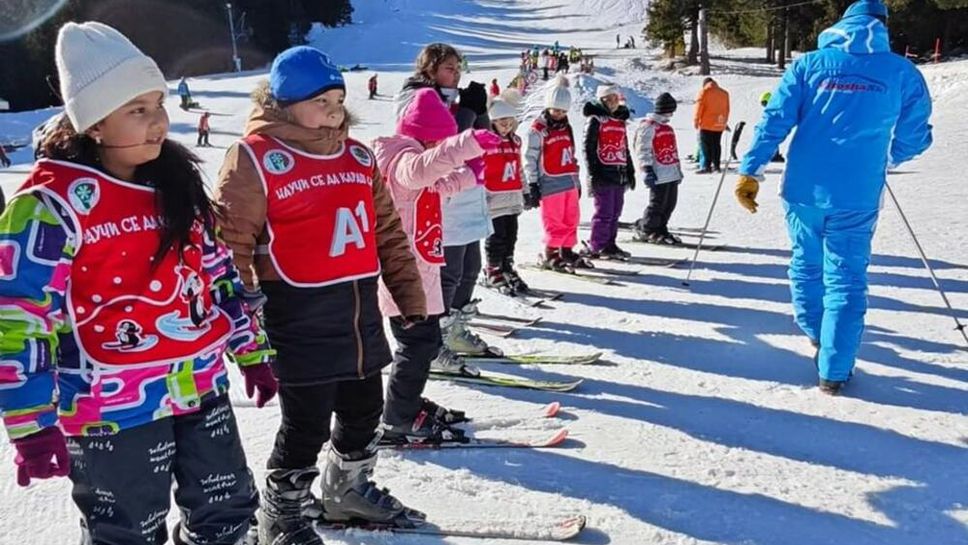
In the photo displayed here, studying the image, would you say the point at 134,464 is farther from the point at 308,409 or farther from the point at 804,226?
the point at 804,226

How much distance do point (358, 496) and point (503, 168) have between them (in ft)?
12.7

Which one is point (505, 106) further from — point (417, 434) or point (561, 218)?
point (417, 434)

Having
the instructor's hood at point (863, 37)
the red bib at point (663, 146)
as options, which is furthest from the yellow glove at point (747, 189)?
the red bib at point (663, 146)

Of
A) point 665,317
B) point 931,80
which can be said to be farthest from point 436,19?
point 665,317

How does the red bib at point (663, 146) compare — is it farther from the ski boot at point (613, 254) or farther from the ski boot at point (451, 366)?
the ski boot at point (451, 366)

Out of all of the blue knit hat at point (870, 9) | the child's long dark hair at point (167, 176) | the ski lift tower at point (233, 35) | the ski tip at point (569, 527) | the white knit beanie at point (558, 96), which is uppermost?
the ski lift tower at point (233, 35)

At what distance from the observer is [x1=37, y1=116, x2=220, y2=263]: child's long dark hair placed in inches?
82.4

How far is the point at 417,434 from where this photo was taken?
12.7 feet

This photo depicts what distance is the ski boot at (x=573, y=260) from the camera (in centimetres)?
770

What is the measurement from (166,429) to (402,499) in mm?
1388

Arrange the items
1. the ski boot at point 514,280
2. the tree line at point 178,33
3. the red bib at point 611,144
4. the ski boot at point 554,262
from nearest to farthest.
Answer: the ski boot at point 514,280, the ski boot at point 554,262, the red bib at point 611,144, the tree line at point 178,33

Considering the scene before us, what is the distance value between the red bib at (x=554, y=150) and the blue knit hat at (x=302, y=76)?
15.6ft

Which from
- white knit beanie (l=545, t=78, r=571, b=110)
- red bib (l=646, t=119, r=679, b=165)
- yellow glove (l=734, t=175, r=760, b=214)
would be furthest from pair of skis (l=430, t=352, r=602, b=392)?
red bib (l=646, t=119, r=679, b=165)

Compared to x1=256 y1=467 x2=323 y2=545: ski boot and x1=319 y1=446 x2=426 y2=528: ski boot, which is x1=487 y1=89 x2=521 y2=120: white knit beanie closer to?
x1=319 y1=446 x2=426 y2=528: ski boot
